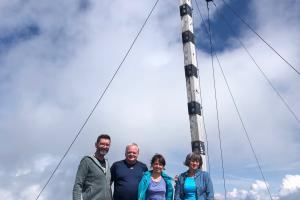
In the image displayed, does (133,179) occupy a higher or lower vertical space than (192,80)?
lower

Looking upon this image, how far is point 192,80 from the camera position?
32.1ft

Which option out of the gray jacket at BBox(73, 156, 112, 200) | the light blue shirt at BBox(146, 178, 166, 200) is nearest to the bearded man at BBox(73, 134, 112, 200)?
the gray jacket at BBox(73, 156, 112, 200)

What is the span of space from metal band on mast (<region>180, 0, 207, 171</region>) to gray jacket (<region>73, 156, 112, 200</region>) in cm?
377

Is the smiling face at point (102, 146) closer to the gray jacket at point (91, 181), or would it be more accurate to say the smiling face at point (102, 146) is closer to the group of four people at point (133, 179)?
the group of four people at point (133, 179)

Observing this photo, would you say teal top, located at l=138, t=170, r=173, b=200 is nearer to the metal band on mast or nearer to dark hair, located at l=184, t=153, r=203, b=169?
dark hair, located at l=184, t=153, r=203, b=169

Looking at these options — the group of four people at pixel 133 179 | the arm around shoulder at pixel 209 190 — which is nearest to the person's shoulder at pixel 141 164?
the group of four people at pixel 133 179

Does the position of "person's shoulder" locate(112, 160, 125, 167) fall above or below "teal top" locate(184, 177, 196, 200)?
above

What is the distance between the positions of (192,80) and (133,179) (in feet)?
14.1

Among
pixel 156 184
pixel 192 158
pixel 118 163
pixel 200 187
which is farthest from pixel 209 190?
pixel 118 163

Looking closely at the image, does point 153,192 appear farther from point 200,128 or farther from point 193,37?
point 193,37

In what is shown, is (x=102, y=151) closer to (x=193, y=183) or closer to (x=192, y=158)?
(x=192, y=158)

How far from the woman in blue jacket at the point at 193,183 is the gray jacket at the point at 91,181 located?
129cm

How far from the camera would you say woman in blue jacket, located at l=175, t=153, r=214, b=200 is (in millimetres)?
6387

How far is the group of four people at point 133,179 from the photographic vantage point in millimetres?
→ 5887
